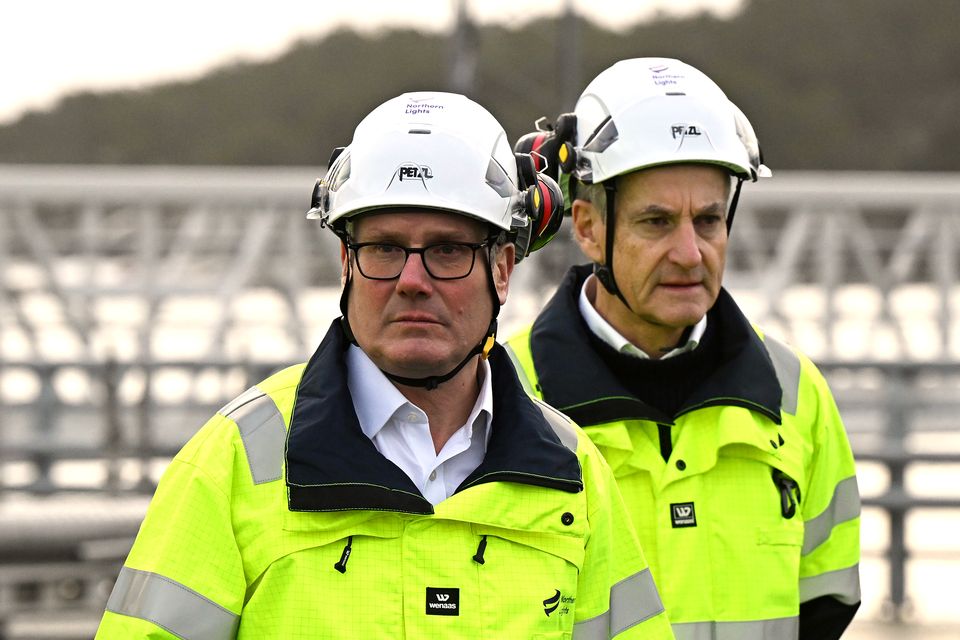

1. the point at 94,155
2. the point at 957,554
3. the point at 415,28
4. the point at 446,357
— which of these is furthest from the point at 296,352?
the point at 415,28

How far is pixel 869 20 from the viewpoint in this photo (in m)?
52.6

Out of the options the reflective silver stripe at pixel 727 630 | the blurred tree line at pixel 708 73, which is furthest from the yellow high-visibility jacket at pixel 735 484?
the blurred tree line at pixel 708 73

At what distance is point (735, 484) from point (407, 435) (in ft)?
3.03

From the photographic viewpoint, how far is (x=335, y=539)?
2439 mm

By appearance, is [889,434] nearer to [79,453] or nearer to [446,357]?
[79,453]

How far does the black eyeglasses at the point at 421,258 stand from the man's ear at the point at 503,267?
91 millimetres

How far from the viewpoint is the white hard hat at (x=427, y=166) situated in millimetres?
2555

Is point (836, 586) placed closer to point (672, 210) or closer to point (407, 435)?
point (672, 210)

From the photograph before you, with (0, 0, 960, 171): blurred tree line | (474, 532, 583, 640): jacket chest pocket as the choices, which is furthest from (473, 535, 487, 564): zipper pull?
(0, 0, 960, 171): blurred tree line

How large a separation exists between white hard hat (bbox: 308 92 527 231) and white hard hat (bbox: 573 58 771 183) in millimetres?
A: 680

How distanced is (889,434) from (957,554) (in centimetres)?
70

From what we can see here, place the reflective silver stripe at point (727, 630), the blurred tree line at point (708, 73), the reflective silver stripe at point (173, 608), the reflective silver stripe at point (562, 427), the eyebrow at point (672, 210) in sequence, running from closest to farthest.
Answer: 1. the reflective silver stripe at point (173, 608)
2. the reflective silver stripe at point (562, 427)
3. the reflective silver stripe at point (727, 630)
4. the eyebrow at point (672, 210)
5. the blurred tree line at point (708, 73)

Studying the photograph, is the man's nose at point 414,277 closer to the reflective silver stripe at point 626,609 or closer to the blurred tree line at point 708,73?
the reflective silver stripe at point 626,609

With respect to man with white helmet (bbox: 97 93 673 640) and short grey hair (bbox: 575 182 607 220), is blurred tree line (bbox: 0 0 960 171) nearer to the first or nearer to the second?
short grey hair (bbox: 575 182 607 220)
